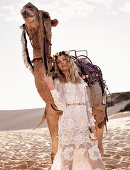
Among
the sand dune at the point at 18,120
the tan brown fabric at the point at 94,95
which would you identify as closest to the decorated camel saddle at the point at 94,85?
the tan brown fabric at the point at 94,95

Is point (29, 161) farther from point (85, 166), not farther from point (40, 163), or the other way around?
point (85, 166)

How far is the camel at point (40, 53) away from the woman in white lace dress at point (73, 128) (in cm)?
36

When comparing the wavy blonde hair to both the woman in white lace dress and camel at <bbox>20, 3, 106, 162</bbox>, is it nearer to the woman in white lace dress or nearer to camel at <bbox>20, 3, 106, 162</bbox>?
the woman in white lace dress

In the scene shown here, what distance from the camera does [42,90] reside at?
3193mm

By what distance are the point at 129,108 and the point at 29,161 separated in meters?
16.0

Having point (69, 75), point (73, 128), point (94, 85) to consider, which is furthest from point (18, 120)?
point (73, 128)

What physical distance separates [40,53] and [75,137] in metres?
1.21

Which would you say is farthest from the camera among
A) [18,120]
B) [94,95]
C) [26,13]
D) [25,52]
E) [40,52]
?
[18,120]

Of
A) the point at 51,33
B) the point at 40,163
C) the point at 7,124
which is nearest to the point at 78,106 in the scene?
the point at 51,33

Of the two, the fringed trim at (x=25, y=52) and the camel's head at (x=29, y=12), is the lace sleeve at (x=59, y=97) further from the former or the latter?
the camel's head at (x=29, y=12)

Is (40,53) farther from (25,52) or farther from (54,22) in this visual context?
(54,22)

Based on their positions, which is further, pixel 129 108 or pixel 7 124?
pixel 7 124

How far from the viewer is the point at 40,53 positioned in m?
3.35

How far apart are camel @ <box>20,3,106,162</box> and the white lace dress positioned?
0.46 meters
